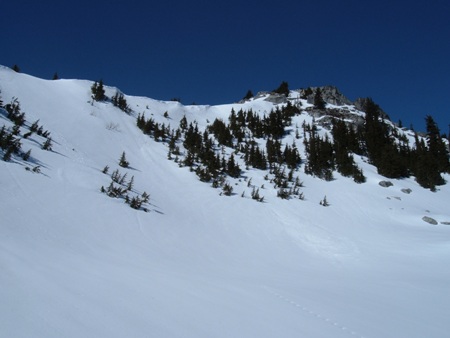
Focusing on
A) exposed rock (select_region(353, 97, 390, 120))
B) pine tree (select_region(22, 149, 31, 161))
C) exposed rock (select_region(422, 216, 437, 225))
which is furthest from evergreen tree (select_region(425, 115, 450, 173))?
pine tree (select_region(22, 149, 31, 161))

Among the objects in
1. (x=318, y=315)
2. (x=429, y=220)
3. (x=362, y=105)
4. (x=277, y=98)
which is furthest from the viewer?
(x=362, y=105)

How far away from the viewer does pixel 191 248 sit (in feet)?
25.8

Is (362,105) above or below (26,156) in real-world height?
above

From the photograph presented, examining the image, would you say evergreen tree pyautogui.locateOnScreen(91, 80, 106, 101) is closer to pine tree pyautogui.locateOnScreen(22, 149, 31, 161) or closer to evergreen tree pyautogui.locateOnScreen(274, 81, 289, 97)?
pine tree pyautogui.locateOnScreen(22, 149, 31, 161)

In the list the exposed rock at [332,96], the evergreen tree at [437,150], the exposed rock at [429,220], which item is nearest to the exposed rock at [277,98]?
the exposed rock at [332,96]

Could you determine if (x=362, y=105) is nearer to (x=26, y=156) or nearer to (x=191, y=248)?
(x=191, y=248)

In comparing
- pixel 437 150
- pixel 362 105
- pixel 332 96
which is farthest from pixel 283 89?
pixel 437 150

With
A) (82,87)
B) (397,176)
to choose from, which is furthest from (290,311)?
(82,87)

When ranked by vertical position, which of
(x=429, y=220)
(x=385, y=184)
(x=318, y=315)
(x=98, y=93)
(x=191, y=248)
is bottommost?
(x=191, y=248)

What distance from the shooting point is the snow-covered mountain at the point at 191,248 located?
304 centimetres

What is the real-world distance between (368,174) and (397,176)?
224 cm

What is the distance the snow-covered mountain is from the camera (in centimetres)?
304

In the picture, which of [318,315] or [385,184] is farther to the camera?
[385,184]

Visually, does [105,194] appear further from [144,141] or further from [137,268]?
[144,141]
